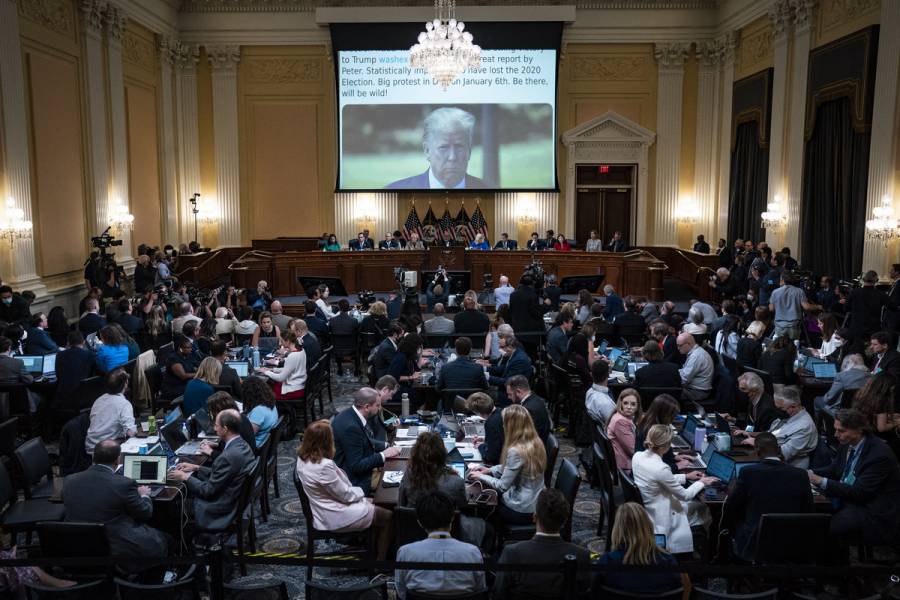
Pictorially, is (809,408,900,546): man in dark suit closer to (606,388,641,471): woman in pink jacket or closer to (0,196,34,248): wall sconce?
(606,388,641,471): woman in pink jacket

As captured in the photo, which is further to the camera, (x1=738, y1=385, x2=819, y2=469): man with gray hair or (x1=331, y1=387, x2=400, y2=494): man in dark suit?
(x1=738, y1=385, x2=819, y2=469): man with gray hair

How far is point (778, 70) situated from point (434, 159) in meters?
8.62

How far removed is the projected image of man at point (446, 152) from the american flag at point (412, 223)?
0.82 m

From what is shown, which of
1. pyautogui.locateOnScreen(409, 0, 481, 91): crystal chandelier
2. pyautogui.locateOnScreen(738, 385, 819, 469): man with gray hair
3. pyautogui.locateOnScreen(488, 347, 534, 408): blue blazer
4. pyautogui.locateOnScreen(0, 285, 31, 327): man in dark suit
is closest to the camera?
pyautogui.locateOnScreen(738, 385, 819, 469): man with gray hair

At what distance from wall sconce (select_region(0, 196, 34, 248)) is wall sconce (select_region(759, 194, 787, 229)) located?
14.1 meters

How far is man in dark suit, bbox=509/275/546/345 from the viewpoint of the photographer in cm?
1159

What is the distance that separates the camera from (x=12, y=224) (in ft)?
43.0

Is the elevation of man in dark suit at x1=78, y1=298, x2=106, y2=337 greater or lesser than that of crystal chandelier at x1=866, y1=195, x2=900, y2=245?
lesser

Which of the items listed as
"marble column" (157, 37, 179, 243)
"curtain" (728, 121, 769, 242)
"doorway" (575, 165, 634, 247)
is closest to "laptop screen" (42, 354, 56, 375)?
"marble column" (157, 37, 179, 243)

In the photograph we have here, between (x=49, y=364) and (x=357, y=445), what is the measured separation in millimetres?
4828

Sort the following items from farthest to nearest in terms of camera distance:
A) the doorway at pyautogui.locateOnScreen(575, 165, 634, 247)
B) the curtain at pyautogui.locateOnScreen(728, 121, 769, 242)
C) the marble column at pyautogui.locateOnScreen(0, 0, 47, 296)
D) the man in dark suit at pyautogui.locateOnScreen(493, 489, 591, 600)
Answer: the doorway at pyautogui.locateOnScreen(575, 165, 634, 247), the curtain at pyautogui.locateOnScreen(728, 121, 769, 242), the marble column at pyautogui.locateOnScreen(0, 0, 47, 296), the man in dark suit at pyautogui.locateOnScreen(493, 489, 591, 600)

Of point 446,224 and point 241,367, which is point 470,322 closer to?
point 241,367

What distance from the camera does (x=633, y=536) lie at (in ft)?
13.5

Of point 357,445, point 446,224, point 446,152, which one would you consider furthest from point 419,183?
point 357,445
